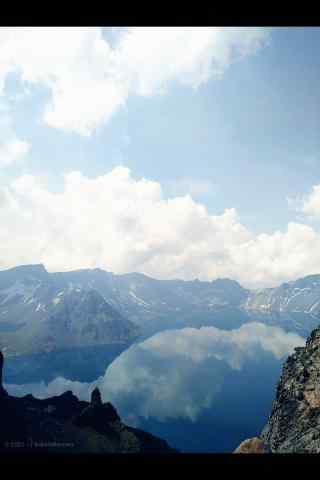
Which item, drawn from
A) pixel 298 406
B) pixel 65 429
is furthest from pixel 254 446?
pixel 65 429

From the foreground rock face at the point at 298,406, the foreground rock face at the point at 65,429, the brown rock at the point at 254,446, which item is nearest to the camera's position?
the foreground rock face at the point at 298,406

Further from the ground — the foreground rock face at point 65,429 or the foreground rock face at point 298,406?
the foreground rock face at point 298,406

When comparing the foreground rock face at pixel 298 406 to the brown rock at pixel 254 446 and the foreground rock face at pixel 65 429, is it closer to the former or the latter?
the brown rock at pixel 254 446

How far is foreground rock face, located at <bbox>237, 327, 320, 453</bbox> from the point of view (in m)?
43.3

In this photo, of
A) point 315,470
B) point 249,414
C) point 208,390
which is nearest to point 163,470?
point 315,470

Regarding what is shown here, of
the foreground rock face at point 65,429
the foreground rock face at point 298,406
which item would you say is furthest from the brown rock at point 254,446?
the foreground rock face at point 65,429

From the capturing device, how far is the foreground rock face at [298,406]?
4334 cm

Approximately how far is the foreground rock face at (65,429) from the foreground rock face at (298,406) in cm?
3228

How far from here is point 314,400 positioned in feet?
160

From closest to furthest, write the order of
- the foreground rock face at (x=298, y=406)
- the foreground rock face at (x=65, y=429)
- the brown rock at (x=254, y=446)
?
the foreground rock face at (x=298, y=406)
the brown rock at (x=254, y=446)
the foreground rock face at (x=65, y=429)
